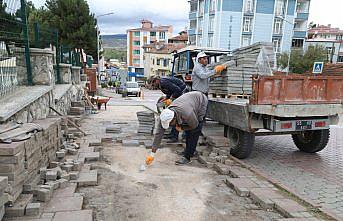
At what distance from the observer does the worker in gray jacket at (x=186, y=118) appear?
14.4ft

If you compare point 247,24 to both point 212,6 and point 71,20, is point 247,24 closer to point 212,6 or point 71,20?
point 212,6

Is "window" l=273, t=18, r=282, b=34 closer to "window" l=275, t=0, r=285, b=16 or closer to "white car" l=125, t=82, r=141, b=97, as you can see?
"window" l=275, t=0, r=285, b=16

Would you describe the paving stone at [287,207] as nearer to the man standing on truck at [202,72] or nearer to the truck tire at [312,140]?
the truck tire at [312,140]

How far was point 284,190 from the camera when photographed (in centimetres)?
390

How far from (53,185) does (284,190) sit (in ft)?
10.3

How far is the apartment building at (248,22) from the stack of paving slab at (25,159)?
108ft

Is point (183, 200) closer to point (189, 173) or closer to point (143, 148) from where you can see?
point (189, 173)

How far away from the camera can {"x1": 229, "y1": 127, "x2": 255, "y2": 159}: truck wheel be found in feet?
16.9

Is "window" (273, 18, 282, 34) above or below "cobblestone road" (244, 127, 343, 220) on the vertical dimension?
above

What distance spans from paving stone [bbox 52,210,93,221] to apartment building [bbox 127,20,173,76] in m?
71.8

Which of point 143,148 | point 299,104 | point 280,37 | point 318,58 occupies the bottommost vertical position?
point 143,148

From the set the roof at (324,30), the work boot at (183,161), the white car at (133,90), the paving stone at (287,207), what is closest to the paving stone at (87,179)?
the work boot at (183,161)

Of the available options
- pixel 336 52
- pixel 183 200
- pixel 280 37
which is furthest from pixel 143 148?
pixel 336 52

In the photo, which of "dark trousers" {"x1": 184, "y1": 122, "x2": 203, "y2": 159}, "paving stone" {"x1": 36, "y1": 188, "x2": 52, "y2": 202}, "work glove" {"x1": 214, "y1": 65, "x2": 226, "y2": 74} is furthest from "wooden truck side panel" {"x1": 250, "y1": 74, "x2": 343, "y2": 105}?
"paving stone" {"x1": 36, "y1": 188, "x2": 52, "y2": 202}
